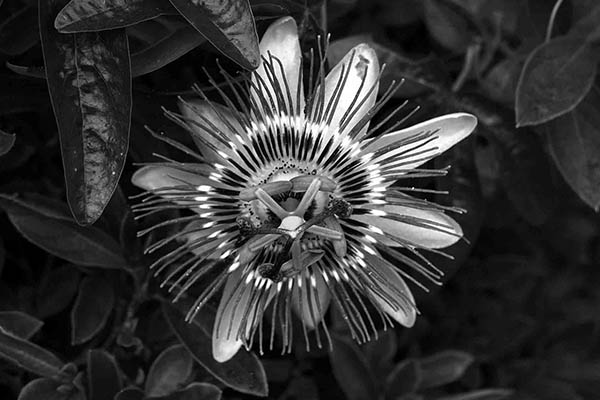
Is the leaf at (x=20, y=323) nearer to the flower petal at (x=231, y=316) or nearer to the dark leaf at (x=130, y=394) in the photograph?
the dark leaf at (x=130, y=394)

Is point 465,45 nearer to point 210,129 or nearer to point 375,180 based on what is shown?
point 375,180

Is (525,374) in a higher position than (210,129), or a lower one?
lower

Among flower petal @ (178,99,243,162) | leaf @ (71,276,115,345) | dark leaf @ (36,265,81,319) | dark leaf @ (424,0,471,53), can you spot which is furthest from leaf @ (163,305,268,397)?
dark leaf @ (424,0,471,53)

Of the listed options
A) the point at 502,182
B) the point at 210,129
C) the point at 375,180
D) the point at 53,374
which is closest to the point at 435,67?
the point at 502,182

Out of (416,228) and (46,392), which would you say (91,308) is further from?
(416,228)

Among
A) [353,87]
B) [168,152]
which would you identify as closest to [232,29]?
[353,87]

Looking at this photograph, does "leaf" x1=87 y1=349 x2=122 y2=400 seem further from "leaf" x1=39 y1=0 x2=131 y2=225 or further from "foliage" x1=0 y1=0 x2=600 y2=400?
"leaf" x1=39 y1=0 x2=131 y2=225
